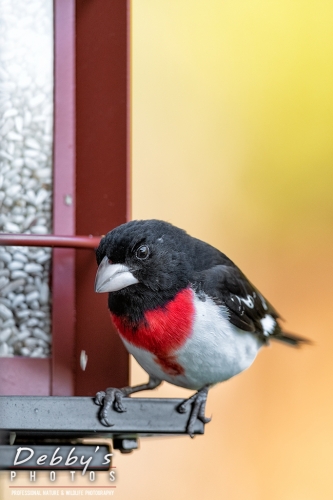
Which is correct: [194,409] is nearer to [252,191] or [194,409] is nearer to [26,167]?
[26,167]

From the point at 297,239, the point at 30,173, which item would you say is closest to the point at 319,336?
the point at 297,239

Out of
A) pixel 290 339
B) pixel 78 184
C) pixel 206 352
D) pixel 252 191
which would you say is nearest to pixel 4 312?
pixel 78 184

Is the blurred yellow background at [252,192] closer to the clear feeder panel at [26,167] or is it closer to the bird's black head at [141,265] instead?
the clear feeder panel at [26,167]

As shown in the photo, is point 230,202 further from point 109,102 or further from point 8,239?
point 8,239

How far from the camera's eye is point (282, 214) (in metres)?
3.12

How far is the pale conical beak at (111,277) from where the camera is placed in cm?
176

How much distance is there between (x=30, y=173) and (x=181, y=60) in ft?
3.66

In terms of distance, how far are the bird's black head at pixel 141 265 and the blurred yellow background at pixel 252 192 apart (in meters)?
0.99

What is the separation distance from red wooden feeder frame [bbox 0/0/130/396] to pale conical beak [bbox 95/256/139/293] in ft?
0.37

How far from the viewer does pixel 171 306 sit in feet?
6.14

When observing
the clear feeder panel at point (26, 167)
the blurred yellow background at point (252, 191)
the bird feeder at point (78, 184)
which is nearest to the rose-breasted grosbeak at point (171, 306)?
the bird feeder at point (78, 184)

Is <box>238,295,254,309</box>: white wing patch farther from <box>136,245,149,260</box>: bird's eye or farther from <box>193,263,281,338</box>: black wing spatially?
<box>136,245,149,260</box>: bird's eye

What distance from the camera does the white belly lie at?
188cm

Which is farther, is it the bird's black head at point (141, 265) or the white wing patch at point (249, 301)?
the white wing patch at point (249, 301)
